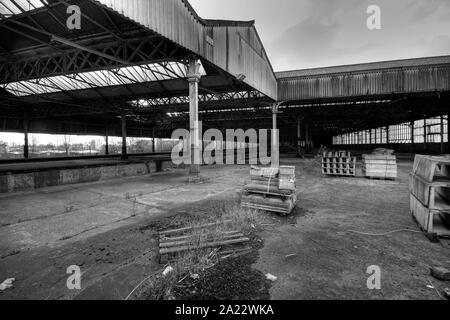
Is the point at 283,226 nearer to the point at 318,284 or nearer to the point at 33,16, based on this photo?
the point at 318,284

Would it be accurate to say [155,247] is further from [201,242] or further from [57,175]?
[57,175]

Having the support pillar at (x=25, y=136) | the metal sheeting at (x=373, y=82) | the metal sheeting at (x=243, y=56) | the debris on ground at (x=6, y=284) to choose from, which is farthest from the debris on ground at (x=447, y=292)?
the support pillar at (x=25, y=136)

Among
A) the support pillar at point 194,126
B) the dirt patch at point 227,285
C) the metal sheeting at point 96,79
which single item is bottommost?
the dirt patch at point 227,285

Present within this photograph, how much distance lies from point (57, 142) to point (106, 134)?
5.80 m

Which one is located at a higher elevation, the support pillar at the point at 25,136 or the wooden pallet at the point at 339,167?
the support pillar at the point at 25,136

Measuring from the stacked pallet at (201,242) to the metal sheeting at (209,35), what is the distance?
6451 mm

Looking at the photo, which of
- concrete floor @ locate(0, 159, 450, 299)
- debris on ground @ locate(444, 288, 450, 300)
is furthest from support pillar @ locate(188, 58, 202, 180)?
debris on ground @ locate(444, 288, 450, 300)

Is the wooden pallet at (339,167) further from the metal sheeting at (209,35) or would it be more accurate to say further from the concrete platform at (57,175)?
the concrete platform at (57,175)

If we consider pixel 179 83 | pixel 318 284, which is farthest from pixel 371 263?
pixel 179 83

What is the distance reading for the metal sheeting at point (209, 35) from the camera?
7134mm

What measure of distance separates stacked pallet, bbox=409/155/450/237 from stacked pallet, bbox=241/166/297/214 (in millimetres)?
2451

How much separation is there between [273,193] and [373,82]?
1703cm
